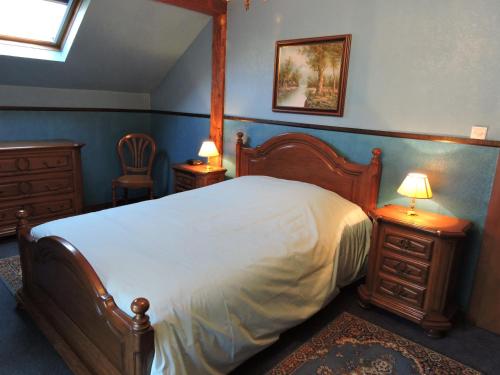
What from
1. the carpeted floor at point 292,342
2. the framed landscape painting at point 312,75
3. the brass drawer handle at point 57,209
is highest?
the framed landscape painting at point 312,75

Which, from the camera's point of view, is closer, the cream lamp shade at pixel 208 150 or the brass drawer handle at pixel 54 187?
the brass drawer handle at pixel 54 187

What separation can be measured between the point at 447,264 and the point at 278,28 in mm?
2326

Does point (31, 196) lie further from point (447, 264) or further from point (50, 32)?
point (447, 264)

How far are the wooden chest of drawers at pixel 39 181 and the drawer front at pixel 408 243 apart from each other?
9.88ft

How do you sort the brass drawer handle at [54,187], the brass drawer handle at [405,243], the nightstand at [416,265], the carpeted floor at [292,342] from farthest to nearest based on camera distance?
1. the brass drawer handle at [54,187]
2. the brass drawer handle at [405,243]
3. the nightstand at [416,265]
4. the carpeted floor at [292,342]

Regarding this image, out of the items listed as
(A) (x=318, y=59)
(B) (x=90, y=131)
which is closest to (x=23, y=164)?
(B) (x=90, y=131)

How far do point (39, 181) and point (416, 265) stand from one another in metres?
3.31

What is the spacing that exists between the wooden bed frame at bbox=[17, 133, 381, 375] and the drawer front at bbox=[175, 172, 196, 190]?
127 centimetres

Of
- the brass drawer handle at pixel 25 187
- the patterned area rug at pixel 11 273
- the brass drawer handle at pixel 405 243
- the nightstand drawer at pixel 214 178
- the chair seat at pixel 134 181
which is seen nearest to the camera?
the brass drawer handle at pixel 405 243

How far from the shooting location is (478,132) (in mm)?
2254

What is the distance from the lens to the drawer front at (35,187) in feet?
10.7

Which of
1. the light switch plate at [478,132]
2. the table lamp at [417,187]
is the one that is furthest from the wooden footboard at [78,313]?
the light switch plate at [478,132]

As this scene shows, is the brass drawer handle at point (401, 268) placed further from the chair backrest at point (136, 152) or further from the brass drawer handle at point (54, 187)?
the brass drawer handle at point (54, 187)

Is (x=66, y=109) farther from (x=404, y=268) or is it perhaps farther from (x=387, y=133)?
(x=404, y=268)
